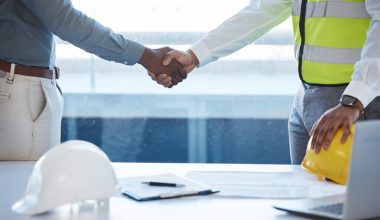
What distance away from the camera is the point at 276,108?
453cm

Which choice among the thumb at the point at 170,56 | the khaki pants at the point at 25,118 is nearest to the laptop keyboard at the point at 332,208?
the khaki pants at the point at 25,118

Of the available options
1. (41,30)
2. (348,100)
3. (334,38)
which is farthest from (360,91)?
(41,30)

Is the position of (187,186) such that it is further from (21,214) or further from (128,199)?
(21,214)

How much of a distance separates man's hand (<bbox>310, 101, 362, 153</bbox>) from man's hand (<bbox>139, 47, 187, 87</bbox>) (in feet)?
3.69

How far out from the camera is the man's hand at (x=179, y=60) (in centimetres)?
308

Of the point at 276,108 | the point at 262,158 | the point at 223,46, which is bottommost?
the point at 262,158

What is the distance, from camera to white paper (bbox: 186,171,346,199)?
1.94 metres

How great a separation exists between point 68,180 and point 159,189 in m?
0.38

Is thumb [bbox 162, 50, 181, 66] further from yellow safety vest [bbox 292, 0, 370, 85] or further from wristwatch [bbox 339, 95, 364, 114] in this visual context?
wristwatch [bbox 339, 95, 364, 114]

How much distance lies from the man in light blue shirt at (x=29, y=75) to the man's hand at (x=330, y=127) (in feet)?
3.18

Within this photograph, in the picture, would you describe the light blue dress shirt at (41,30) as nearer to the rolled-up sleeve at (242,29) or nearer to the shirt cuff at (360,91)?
the rolled-up sleeve at (242,29)

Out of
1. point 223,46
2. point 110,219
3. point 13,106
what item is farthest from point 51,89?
point 110,219

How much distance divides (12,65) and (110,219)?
0.97m

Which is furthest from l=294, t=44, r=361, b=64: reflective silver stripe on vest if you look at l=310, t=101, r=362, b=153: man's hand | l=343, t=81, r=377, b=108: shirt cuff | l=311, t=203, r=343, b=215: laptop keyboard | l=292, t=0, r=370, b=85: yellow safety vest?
l=311, t=203, r=343, b=215: laptop keyboard
